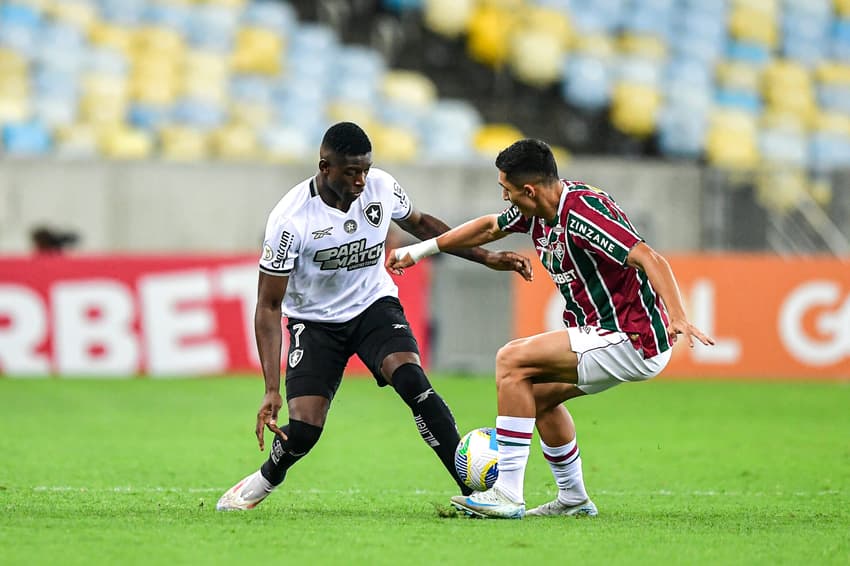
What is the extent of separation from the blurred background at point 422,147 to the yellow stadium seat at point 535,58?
5cm

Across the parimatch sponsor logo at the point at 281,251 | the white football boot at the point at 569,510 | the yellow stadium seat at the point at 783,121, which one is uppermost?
the parimatch sponsor logo at the point at 281,251

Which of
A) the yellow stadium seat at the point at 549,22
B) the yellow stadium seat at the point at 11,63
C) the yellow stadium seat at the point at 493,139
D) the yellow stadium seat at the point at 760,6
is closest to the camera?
the yellow stadium seat at the point at 11,63

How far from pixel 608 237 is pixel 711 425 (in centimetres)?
606

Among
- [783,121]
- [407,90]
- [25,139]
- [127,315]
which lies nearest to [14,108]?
[25,139]

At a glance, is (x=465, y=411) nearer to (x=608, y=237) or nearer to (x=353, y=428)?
(x=353, y=428)

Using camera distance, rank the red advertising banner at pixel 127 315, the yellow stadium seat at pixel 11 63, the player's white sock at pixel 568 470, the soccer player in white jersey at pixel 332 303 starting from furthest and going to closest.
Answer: the yellow stadium seat at pixel 11 63
the red advertising banner at pixel 127 315
the player's white sock at pixel 568 470
the soccer player in white jersey at pixel 332 303

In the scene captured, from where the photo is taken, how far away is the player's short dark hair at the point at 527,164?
6.85m

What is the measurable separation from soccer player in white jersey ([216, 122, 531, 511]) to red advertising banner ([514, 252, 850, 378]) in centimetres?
961

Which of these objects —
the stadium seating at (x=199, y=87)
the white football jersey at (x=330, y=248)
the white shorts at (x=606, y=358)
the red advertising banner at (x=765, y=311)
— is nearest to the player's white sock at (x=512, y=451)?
the white shorts at (x=606, y=358)

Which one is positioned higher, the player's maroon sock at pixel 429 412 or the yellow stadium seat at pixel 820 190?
the player's maroon sock at pixel 429 412

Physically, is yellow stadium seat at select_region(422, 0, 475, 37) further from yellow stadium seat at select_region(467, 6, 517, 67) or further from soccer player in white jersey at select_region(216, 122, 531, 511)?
soccer player in white jersey at select_region(216, 122, 531, 511)

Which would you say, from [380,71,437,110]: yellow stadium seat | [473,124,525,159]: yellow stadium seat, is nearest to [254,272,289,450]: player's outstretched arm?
[473,124,525,159]: yellow stadium seat

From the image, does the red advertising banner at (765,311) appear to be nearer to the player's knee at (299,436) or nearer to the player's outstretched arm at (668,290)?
the player's knee at (299,436)

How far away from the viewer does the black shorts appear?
7.27 meters
